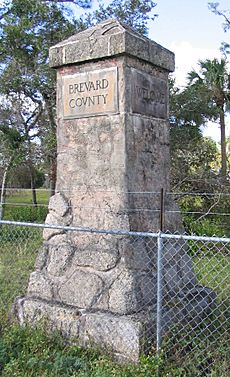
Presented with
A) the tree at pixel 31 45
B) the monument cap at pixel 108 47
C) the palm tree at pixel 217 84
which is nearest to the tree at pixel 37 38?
the tree at pixel 31 45

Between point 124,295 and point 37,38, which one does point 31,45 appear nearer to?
point 37,38

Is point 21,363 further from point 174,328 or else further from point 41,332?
point 174,328

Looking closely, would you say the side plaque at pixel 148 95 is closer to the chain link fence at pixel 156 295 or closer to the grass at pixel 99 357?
the chain link fence at pixel 156 295

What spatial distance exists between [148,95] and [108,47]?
57cm

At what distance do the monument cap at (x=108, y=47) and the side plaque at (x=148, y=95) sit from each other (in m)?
0.16

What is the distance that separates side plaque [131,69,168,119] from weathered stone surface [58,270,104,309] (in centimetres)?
151

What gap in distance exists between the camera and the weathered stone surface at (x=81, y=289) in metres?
3.76

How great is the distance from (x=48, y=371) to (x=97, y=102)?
225cm

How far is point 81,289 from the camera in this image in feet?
12.6

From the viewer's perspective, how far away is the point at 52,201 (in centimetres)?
417

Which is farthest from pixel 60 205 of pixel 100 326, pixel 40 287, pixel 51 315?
pixel 100 326

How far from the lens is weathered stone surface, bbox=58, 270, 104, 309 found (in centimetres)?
376

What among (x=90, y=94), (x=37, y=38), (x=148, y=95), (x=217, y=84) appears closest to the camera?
(x=90, y=94)

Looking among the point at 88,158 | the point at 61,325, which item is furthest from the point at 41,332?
the point at 88,158
